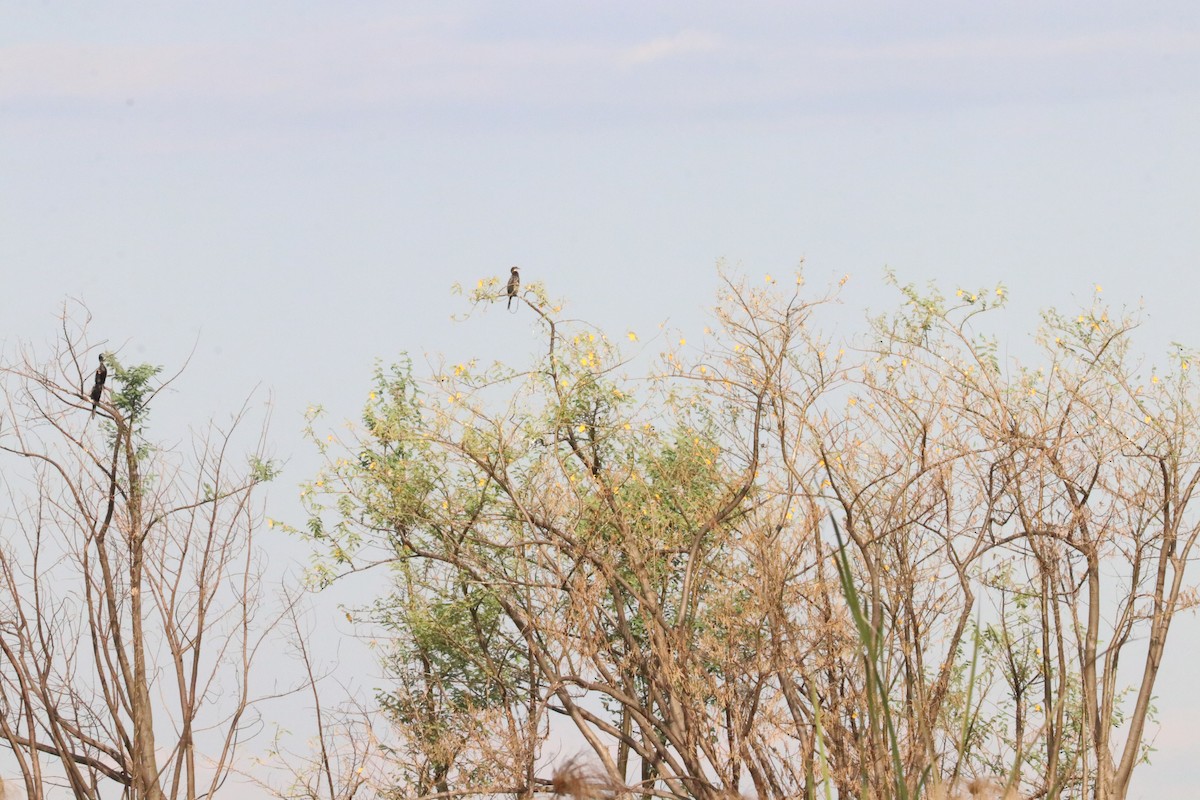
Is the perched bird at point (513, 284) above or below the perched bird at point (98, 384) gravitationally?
above

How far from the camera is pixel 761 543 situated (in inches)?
449

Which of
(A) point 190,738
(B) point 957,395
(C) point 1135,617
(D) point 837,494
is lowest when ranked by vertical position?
(A) point 190,738

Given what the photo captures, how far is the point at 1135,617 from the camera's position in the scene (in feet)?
42.4

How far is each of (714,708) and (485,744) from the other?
2.14m

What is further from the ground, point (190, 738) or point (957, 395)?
point (957, 395)

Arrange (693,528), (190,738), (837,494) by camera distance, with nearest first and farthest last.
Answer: (190,738) < (837,494) < (693,528)

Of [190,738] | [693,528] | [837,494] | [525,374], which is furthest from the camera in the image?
[693,528]

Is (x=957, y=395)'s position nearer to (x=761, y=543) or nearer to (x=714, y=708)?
(x=761, y=543)

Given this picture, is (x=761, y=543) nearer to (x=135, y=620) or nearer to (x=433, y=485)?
(x=433, y=485)

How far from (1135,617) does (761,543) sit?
4268mm

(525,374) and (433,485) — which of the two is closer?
(525,374)

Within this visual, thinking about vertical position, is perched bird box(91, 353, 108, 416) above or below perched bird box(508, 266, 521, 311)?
below

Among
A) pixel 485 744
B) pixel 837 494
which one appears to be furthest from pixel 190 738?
pixel 837 494

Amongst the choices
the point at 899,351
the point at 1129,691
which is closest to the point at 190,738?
the point at 899,351
